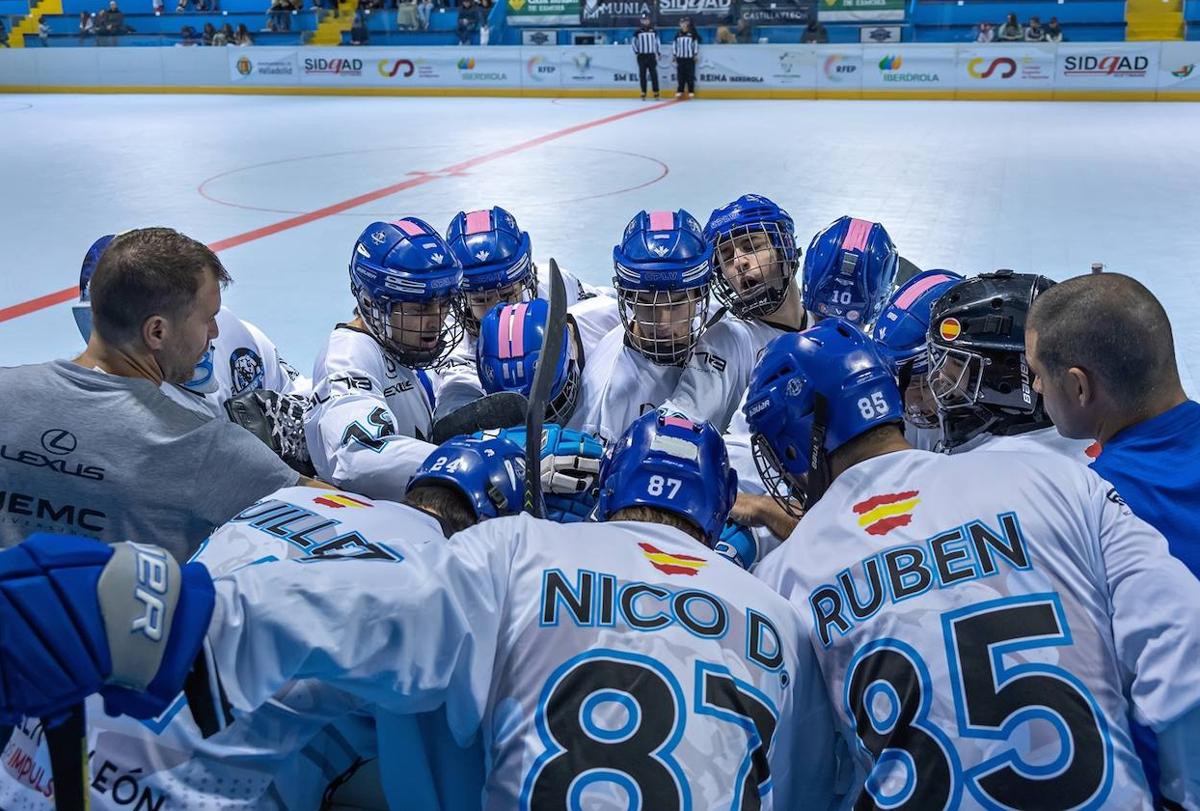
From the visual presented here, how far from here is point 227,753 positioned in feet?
6.02

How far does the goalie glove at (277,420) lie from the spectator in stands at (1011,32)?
67.1 feet

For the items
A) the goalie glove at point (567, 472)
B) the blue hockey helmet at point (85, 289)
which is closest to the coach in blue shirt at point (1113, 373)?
the goalie glove at point (567, 472)

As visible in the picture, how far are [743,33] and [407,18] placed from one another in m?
7.81

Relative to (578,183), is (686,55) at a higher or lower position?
higher

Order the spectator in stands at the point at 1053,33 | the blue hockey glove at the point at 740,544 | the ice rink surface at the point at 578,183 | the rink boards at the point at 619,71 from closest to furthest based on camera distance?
the blue hockey glove at the point at 740,544 < the ice rink surface at the point at 578,183 < the rink boards at the point at 619,71 < the spectator in stands at the point at 1053,33

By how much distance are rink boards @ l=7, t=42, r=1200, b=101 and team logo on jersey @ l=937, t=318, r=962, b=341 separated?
64.1 ft

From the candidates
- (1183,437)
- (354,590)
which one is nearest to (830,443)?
(1183,437)

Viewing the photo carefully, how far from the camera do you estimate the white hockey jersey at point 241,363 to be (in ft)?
12.9

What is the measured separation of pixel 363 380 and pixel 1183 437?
2.38 meters

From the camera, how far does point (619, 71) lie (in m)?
23.2

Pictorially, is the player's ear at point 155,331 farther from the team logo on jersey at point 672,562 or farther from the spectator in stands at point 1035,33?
the spectator in stands at point 1035,33

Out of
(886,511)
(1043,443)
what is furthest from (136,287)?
(1043,443)

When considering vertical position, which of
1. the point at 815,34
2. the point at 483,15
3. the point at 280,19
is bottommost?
the point at 815,34

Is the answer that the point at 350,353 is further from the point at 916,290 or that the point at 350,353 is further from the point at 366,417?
the point at 916,290
